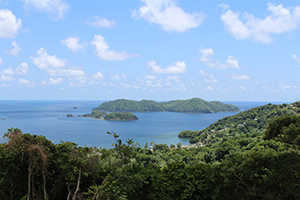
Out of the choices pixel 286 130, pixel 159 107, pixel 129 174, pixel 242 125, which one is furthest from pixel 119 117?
pixel 286 130

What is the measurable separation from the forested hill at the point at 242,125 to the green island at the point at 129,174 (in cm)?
5551

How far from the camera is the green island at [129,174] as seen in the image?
29.6ft

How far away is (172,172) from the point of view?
13.7m

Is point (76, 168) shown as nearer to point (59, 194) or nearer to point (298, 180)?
point (59, 194)

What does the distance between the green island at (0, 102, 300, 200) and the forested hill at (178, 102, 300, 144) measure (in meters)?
55.5

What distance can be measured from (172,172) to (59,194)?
21.0ft

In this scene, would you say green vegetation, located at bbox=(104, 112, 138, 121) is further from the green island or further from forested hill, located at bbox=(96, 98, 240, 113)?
the green island

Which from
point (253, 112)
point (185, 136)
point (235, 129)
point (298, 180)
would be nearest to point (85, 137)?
point (185, 136)

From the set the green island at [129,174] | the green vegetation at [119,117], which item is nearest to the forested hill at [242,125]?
the green vegetation at [119,117]

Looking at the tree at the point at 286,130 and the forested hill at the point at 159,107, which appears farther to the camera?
the forested hill at the point at 159,107

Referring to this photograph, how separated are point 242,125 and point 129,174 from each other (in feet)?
245

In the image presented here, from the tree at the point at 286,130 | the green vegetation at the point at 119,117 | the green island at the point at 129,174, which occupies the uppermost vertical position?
the tree at the point at 286,130

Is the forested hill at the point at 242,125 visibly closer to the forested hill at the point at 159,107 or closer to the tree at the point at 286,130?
the tree at the point at 286,130

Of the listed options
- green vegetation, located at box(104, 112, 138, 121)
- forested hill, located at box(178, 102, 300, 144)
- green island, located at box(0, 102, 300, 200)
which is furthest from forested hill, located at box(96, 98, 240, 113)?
green island, located at box(0, 102, 300, 200)
